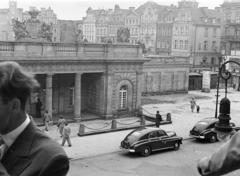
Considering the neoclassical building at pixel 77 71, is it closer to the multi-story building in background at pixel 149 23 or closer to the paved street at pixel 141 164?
the paved street at pixel 141 164

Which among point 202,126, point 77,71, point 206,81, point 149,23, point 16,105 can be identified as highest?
point 149,23

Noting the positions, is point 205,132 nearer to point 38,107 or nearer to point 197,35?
point 38,107

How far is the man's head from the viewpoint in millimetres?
2633

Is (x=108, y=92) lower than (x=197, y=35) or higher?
lower

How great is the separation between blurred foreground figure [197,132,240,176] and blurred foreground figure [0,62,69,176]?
1.05 m

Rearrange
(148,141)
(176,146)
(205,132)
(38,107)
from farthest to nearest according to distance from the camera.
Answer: (38,107), (205,132), (176,146), (148,141)

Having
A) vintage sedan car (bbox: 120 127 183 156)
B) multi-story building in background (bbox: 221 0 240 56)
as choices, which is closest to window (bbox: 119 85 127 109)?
vintage sedan car (bbox: 120 127 183 156)

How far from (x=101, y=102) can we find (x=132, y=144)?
11.1 meters

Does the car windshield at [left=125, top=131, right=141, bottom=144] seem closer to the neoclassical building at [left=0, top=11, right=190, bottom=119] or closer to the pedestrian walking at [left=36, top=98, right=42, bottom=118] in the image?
the neoclassical building at [left=0, top=11, right=190, bottom=119]

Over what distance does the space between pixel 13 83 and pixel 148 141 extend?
18.4m

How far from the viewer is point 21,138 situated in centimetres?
284

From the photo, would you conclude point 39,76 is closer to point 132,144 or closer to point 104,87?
point 104,87

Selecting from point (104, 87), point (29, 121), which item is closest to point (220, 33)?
point (104, 87)

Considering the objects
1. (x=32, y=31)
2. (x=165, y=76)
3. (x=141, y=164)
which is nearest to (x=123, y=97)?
(x=32, y=31)
